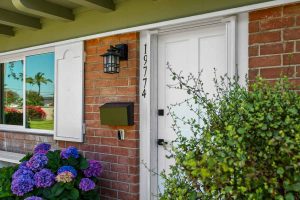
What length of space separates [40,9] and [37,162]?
165cm

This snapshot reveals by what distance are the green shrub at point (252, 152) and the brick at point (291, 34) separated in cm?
104

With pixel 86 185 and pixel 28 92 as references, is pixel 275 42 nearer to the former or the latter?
pixel 86 185

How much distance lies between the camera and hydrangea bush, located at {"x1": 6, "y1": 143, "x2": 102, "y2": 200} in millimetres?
3062

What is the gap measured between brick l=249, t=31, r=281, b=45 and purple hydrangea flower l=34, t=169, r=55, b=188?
220 centimetres

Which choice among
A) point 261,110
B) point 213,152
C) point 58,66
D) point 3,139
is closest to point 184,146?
point 213,152

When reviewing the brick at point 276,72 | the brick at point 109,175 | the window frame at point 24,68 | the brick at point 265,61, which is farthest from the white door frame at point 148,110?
the window frame at point 24,68

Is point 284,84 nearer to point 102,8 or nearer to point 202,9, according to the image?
point 202,9

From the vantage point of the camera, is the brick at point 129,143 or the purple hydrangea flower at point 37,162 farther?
the brick at point 129,143

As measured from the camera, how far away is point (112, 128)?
11.7ft

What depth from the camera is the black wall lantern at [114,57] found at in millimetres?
3400

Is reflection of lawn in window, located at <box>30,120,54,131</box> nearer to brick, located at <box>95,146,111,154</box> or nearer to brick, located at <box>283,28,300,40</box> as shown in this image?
brick, located at <box>95,146,111,154</box>

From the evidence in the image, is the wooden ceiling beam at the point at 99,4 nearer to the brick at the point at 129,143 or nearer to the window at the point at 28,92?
the window at the point at 28,92

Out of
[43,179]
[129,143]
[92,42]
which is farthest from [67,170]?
[92,42]

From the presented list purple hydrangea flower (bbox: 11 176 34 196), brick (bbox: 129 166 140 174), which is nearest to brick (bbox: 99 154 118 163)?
brick (bbox: 129 166 140 174)
